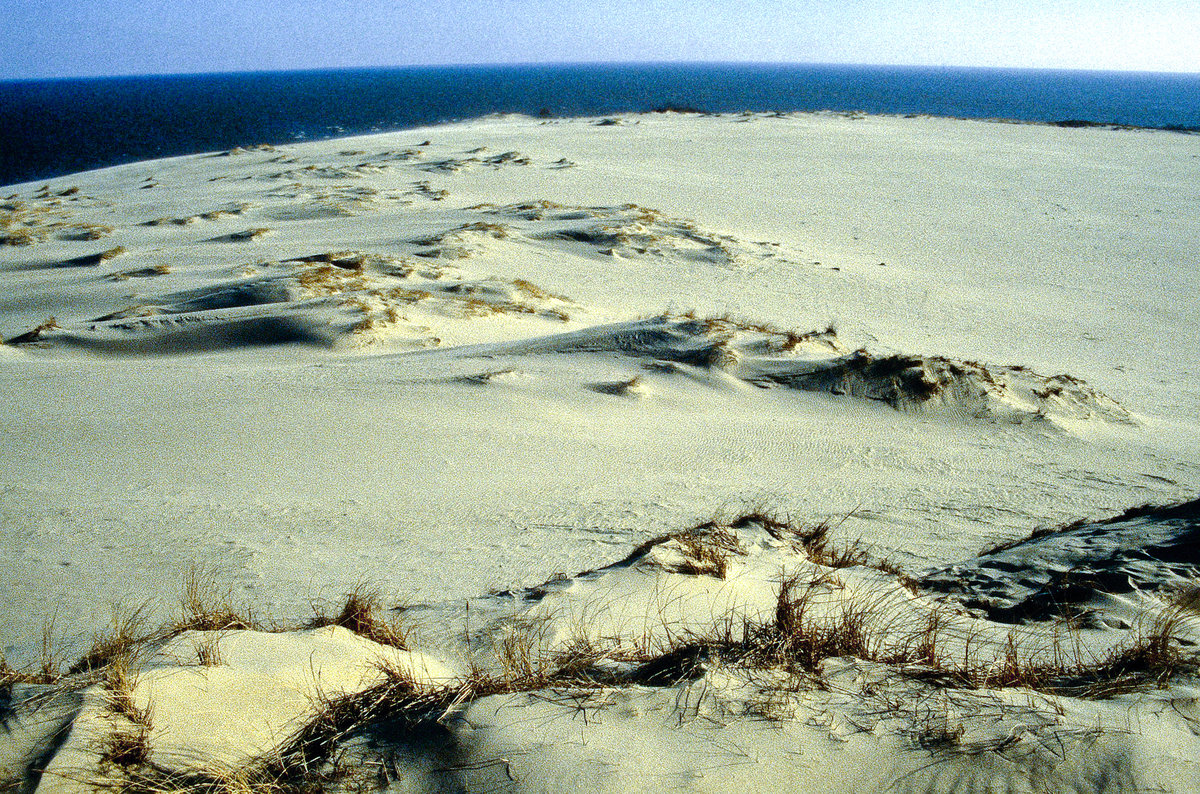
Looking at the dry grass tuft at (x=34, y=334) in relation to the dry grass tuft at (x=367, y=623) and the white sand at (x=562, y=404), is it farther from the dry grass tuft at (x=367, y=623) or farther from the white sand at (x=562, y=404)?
the dry grass tuft at (x=367, y=623)

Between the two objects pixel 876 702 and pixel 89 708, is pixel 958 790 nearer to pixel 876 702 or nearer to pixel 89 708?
pixel 876 702

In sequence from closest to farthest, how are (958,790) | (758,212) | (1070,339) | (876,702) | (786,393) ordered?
(958,790)
(876,702)
(786,393)
(1070,339)
(758,212)

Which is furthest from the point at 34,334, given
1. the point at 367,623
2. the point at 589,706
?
the point at 589,706

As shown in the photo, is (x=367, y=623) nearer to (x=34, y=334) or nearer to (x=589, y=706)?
(x=589, y=706)

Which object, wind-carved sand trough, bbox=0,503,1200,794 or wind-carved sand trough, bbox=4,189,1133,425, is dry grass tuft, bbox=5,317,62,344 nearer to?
wind-carved sand trough, bbox=4,189,1133,425

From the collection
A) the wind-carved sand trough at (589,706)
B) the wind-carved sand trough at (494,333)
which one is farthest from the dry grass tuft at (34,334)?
the wind-carved sand trough at (589,706)

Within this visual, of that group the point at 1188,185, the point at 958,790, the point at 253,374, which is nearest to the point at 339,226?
the point at 253,374

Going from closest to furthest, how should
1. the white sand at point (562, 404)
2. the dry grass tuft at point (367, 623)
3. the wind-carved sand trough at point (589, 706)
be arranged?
the wind-carved sand trough at point (589, 706) → the dry grass tuft at point (367, 623) → the white sand at point (562, 404)

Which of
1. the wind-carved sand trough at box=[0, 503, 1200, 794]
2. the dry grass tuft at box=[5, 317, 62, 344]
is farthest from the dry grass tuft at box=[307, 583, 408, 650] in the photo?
the dry grass tuft at box=[5, 317, 62, 344]

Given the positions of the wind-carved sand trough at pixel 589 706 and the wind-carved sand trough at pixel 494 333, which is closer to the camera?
the wind-carved sand trough at pixel 589 706
